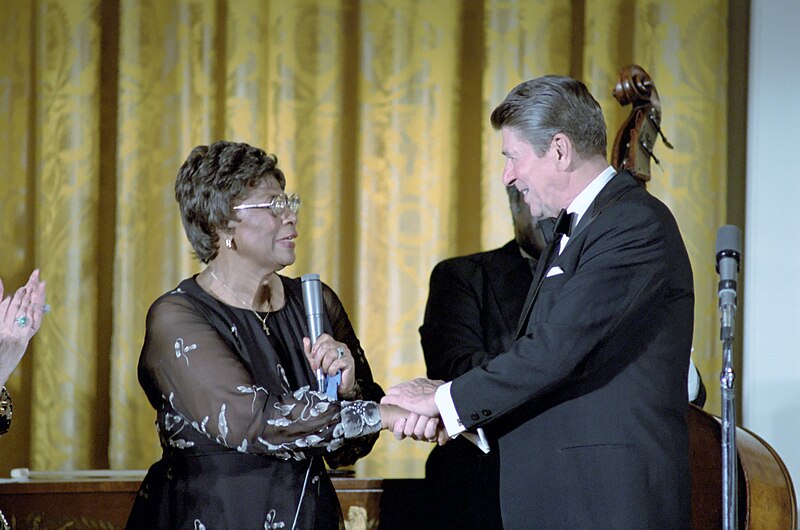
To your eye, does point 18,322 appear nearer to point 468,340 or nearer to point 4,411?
point 4,411

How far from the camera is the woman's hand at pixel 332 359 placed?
9.23 ft

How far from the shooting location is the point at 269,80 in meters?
4.33

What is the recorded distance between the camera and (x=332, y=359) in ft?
9.23

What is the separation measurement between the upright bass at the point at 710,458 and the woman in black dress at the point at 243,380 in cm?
79

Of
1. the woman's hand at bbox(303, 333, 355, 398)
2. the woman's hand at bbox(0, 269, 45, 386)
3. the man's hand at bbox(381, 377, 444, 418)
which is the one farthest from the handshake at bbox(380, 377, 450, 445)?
the woman's hand at bbox(0, 269, 45, 386)

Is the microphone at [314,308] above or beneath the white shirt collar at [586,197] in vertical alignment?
beneath

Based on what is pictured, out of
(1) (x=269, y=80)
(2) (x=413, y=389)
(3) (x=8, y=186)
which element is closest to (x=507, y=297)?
(2) (x=413, y=389)

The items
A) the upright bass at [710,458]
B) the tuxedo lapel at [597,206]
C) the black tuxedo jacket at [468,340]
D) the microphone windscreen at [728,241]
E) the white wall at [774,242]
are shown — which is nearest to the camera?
the microphone windscreen at [728,241]

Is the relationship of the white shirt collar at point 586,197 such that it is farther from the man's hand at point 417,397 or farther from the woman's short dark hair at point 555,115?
the man's hand at point 417,397

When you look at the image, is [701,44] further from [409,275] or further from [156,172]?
[156,172]

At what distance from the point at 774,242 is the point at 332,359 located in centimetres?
202

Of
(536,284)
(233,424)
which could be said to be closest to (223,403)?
(233,424)

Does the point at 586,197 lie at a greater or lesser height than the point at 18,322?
greater

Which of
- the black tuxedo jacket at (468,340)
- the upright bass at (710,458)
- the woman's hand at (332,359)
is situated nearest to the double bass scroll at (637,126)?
the upright bass at (710,458)
